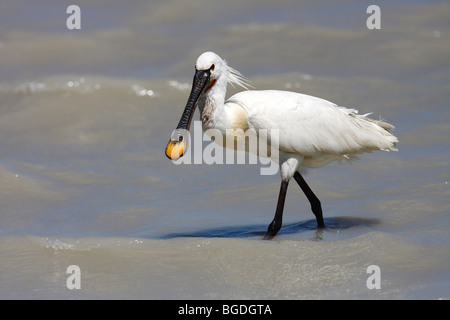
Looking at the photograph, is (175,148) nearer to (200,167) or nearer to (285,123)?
(285,123)

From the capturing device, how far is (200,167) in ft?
38.6

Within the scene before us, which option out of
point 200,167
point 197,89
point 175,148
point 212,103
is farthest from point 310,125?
point 200,167

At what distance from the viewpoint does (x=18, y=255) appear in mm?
8070

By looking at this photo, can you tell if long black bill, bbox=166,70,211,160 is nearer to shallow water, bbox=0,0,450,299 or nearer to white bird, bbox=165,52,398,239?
white bird, bbox=165,52,398,239

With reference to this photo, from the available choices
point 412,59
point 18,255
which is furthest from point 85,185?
point 412,59

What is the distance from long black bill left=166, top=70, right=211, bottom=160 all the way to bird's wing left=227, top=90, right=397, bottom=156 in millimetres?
493

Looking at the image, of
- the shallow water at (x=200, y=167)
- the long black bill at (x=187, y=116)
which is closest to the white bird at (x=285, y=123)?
the long black bill at (x=187, y=116)

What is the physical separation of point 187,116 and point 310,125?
4.57 feet

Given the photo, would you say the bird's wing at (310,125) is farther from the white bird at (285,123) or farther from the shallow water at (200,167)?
the shallow water at (200,167)

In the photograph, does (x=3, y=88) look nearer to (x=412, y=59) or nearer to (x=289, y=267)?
(x=412, y=59)

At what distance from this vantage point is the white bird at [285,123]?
8.64 m

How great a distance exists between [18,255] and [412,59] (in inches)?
405

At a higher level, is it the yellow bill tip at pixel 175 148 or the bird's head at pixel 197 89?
the bird's head at pixel 197 89

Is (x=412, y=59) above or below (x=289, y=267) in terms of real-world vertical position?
above
